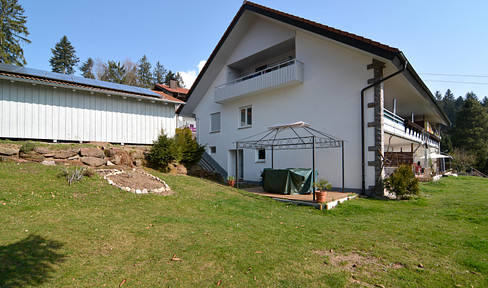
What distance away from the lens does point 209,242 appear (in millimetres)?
4871

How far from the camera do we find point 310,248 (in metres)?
4.79

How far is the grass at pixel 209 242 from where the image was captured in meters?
3.51

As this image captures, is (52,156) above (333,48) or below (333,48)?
below

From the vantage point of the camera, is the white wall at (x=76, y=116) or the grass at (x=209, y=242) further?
the white wall at (x=76, y=116)

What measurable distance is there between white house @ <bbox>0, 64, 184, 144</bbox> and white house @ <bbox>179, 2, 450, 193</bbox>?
532 centimetres

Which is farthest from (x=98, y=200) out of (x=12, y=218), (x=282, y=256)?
(x=282, y=256)

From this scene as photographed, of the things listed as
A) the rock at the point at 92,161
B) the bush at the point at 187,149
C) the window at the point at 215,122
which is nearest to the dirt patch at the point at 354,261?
the rock at the point at 92,161

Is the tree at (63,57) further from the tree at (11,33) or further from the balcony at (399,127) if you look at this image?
the balcony at (399,127)

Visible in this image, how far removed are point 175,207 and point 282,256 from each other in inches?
169

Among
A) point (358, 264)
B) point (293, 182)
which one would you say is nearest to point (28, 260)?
point (358, 264)

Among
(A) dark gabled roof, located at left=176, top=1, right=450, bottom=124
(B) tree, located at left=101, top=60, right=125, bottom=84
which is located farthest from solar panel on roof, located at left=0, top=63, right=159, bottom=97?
(B) tree, located at left=101, top=60, right=125, bottom=84

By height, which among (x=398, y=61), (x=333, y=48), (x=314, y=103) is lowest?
(x=314, y=103)

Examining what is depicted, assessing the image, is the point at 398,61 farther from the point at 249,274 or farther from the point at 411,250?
the point at 249,274

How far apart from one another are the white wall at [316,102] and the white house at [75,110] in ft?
18.8
